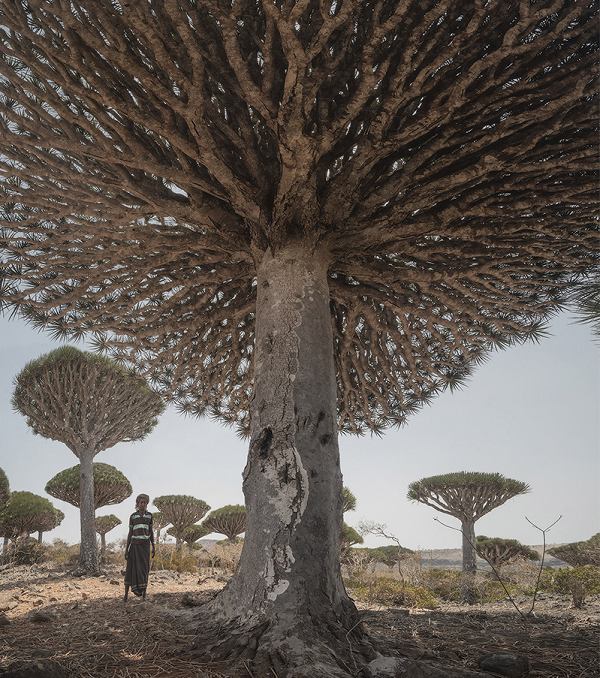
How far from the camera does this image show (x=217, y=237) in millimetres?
4246

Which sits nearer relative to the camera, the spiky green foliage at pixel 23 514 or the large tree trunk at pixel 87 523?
the large tree trunk at pixel 87 523

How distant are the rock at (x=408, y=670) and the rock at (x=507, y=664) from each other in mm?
216

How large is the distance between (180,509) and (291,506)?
18842 millimetres

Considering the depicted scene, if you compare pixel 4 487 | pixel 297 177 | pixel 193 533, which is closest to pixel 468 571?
pixel 297 177

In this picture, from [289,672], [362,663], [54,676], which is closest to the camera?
[54,676]

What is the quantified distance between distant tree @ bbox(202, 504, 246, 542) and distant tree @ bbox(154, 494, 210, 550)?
4.89ft

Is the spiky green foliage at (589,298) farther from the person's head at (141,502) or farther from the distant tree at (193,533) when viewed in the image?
the distant tree at (193,533)

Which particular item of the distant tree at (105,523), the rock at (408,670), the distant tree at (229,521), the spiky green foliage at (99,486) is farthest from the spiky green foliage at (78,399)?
the rock at (408,670)

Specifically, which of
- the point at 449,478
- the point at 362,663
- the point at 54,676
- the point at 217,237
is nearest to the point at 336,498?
the point at 362,663

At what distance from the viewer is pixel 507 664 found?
7.58 ft

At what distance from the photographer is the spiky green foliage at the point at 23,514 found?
18688 millimetres

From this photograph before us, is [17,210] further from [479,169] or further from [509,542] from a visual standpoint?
[509,542]

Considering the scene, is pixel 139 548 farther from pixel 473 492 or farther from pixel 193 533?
pixel 193 533

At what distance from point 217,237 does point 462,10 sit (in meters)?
2.64
